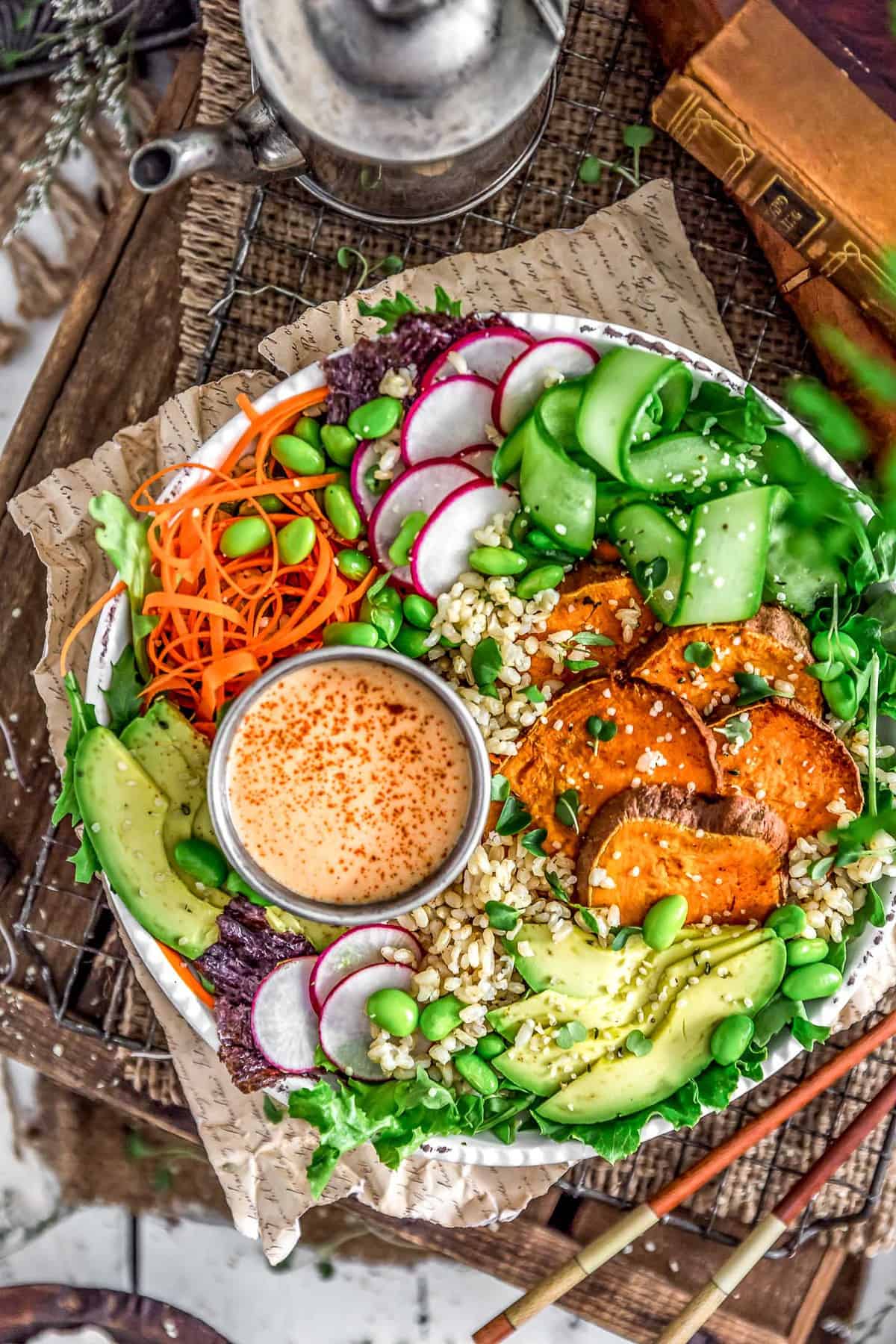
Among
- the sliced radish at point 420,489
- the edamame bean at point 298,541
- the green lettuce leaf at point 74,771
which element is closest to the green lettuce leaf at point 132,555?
the green lettuce leaf at point 74,771

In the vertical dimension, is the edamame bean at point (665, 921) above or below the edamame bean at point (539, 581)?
below

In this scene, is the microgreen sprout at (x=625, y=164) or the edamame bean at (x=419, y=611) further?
the microgreen sprout at (x=625, y=164)

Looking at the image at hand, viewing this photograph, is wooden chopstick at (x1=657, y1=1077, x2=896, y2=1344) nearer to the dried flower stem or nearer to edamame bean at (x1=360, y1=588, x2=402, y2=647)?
edamame bean at (x1=360, y1=588, x2=402, y2=647)

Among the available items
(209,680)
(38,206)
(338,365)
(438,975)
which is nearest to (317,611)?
(209,680)

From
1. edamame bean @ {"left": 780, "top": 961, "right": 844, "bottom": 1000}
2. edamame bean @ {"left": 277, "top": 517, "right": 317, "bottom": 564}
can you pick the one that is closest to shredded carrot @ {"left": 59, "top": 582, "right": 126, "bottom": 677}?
edamame bean @ {"left": 277, "top": 517, "right": 317, "bottom": 564}

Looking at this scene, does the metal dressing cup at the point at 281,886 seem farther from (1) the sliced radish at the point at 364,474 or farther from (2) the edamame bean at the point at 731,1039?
(2) the edamame bean at the point at 731,1039

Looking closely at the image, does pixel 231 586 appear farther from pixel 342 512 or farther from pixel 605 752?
pixel 605 752

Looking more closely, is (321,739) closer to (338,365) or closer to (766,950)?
(338,365)
